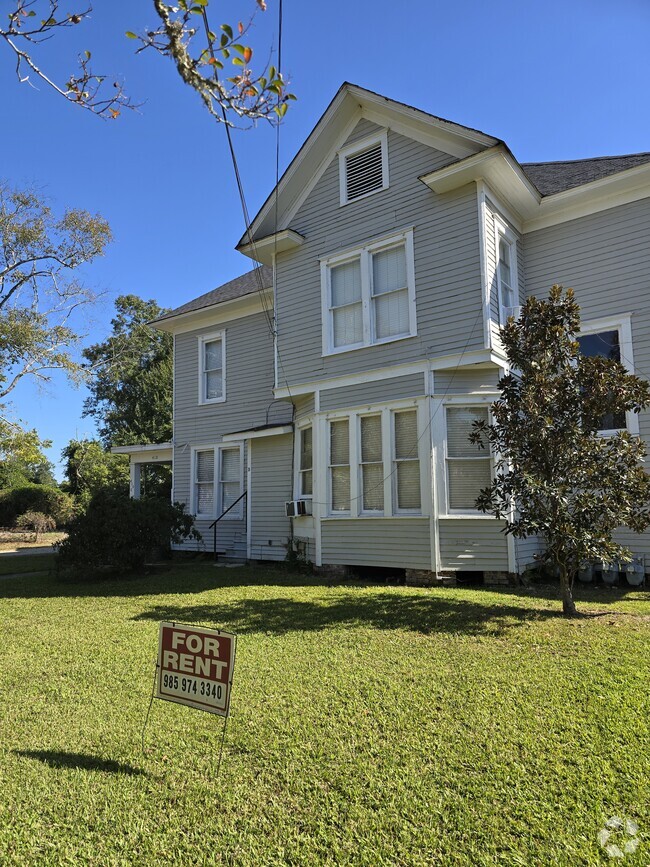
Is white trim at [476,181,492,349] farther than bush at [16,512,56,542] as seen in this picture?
No

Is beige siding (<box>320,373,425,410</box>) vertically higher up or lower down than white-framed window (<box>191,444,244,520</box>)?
higher up

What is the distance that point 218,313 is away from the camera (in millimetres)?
16188

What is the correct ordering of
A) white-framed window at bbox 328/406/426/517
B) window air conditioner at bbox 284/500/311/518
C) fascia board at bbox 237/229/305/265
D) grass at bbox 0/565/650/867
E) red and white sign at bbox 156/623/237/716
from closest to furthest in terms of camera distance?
grass at bbox 0/565/650/867, red and white sign at bbox 156/623/237/716, white-framed window at bbox 328/406/426/517, window air conditioner at bbox 284/500/311/518, fascia board at bbox 237/229/305/265

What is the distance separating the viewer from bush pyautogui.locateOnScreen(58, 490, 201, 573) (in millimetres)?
11117

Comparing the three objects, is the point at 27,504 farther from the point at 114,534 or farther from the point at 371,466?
the point at 371,466

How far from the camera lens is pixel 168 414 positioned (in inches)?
1462

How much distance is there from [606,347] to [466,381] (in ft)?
9.14

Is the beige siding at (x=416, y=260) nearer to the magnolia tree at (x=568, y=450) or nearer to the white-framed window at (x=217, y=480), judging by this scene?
the magnolia tree at (x=568, y=450)

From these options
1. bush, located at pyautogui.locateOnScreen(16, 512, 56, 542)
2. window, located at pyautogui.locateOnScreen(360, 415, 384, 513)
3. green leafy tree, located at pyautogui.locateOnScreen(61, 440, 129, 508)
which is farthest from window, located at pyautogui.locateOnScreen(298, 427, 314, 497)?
green leafy tree, located at pyautogui.locateOnScreen(61, 440, 129, 508)

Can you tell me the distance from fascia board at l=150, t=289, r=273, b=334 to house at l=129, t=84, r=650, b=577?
6.13 ft

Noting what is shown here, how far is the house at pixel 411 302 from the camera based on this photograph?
976 centimetres

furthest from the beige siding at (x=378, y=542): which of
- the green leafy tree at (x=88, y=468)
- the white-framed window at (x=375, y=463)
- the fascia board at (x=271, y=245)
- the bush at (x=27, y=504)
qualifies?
the bush at (x=27, y=504)

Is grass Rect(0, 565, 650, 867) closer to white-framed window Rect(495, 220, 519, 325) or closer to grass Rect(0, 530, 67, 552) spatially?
white-framed window Rect(495, 220, 519, 325)

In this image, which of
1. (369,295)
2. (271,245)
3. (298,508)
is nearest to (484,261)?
(369,295)
